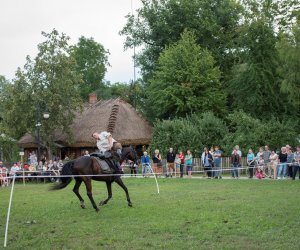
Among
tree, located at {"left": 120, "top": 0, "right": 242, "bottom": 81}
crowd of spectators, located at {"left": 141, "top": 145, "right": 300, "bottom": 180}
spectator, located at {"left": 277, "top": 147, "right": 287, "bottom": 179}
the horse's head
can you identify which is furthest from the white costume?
tree, located at {"left": 120, "top": 0, "right": 242, "bottom": 81}

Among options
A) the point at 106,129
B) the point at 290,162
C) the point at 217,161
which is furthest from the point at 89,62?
the point at 290,162

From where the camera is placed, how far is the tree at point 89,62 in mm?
80312

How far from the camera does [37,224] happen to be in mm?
14148

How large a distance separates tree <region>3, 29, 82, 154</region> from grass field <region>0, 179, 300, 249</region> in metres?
24.5

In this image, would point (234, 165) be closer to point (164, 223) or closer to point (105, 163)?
point (105, 163)

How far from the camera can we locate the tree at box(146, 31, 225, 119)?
47.8 metres

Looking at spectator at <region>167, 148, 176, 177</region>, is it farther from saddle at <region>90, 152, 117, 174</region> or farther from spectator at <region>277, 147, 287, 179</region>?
saddle at <region>90, 152, 117, 174</region>

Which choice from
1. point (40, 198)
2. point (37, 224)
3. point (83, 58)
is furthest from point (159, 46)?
point (37, 224)

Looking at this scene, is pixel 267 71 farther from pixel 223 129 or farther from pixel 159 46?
pixel 159 46

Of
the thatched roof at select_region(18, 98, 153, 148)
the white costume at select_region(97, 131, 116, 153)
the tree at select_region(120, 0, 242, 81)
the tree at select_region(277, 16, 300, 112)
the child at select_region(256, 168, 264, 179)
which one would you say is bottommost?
the child at select_region(256, 168, 264, 179)

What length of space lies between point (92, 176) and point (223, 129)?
85.0 feet

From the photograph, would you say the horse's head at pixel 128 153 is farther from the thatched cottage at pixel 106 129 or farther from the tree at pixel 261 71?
the thatched cottage at pixel 106 129

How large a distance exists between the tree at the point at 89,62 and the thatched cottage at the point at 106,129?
84.7 ft

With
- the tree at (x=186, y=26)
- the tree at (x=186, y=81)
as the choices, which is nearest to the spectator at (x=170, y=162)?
the tree at (x=186, y=81)
